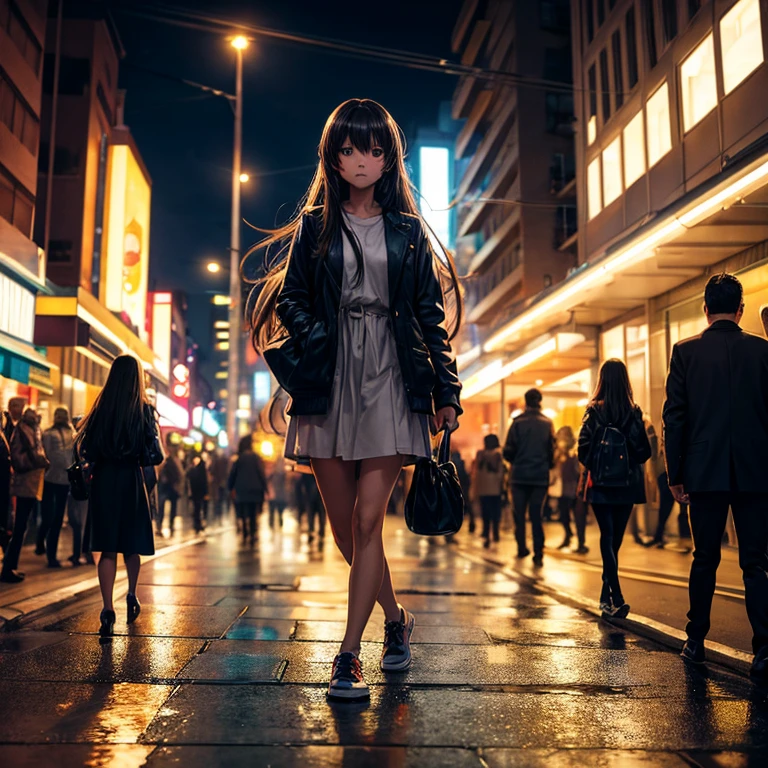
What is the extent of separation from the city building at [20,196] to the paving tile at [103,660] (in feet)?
39.5

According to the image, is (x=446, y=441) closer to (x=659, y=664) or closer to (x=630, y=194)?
(x=659, y=664)

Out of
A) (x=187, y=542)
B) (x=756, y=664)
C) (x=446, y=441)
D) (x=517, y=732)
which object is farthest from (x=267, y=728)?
(x=187, y=542)

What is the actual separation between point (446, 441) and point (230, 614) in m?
2.81

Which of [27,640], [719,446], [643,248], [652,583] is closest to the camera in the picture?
[719,446]

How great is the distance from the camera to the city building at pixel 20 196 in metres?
17.6

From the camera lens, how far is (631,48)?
61.8 feet

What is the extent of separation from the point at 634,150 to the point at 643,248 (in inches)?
268

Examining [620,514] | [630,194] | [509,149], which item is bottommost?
[620,514]

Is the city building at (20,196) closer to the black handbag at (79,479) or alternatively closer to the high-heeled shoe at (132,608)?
the black handbag at (79,479)

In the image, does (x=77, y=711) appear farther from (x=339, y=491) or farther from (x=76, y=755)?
(x=339, y=491)

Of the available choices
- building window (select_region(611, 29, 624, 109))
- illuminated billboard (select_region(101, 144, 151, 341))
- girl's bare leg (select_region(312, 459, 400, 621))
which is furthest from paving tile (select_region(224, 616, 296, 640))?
illuminated billboard (select_region(101, 144, 151, 341))

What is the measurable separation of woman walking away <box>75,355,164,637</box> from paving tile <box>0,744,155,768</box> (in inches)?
119

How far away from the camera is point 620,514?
688 centimetres

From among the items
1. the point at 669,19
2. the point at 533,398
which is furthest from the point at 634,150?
the point at 533,398
